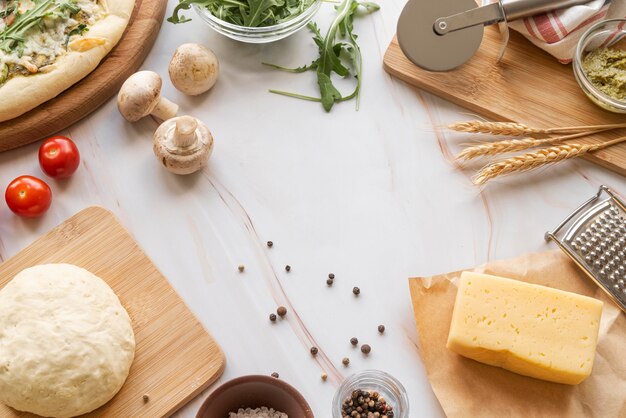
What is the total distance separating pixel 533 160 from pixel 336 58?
80cm

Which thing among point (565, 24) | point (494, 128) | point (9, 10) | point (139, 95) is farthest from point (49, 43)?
point (565, 24)

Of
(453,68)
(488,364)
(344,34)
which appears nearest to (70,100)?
(344,34)

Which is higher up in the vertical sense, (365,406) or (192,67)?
(192,67)

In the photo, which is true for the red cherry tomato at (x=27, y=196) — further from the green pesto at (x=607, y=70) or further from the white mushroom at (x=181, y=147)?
the green pesto at (x=607, y=70)

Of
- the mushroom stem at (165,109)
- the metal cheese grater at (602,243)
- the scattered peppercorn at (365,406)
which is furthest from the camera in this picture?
the mushroom stem at (165,109)

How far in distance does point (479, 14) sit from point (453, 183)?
0.61 metres

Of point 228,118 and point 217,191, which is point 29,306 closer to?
point 217,191

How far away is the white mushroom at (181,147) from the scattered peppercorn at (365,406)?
941 millimetres

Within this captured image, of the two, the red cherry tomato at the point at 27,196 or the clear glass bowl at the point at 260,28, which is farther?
the clear glass bowl at the point at 260,28

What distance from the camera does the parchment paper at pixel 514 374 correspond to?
2402mm

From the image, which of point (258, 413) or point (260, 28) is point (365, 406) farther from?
point (260, 28)

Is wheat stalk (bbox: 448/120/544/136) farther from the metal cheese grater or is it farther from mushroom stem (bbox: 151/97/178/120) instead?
mushroom stem (bbox: 151/97/178/120)

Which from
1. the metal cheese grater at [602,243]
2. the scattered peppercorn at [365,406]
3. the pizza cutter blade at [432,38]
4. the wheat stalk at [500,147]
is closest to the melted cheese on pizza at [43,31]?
the pizza cutter blade at [432,38]

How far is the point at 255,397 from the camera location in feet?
7.75
